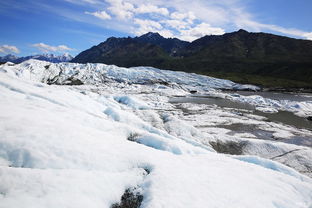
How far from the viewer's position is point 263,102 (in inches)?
2657

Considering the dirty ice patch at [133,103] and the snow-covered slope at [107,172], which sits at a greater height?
the snow-covered slope at [107,172]

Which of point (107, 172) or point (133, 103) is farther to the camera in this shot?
point (133, 103)

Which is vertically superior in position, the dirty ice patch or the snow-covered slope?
→ the snow-covered slope

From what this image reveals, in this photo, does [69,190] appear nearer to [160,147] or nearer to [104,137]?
[104,137]

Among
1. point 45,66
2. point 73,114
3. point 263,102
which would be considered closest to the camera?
point 73,114

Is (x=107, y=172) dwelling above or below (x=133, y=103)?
above

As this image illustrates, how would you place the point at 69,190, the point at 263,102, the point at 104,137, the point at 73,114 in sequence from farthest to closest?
the point at 263,102 → the point at 73,114 → the point at 104,137 → the point at 69,190

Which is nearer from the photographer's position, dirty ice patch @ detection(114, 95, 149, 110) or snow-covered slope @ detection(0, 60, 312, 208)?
snow-covered slope @ detection(0, 60, 312, 208)

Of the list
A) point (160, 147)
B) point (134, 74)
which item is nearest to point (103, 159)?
point (160, 147)

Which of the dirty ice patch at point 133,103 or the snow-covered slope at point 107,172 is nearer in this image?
the snow-covered slope at point 107,172

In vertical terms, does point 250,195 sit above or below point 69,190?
below

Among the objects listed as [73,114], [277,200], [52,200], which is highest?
[73,114]

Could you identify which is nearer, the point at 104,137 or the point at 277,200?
the point at 277,200

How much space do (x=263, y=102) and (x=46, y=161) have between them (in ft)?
232
